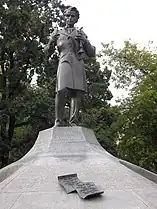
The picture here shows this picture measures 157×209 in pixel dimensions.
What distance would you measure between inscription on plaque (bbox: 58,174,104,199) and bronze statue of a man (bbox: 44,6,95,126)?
7.26 ft

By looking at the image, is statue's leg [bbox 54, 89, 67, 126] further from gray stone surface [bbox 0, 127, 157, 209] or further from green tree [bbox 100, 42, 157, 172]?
green tree [bbox 100, 42, 157, 172]

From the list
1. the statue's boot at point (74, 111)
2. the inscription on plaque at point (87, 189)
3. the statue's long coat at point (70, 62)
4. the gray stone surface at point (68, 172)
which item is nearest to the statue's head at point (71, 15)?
the statue's long coat at point (70, 62)

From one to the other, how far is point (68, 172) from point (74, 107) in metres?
2.17

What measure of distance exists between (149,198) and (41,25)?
42.6ft

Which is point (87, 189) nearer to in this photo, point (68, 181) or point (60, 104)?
point (68, 181)

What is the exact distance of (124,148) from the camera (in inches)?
721

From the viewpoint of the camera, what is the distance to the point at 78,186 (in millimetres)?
5984

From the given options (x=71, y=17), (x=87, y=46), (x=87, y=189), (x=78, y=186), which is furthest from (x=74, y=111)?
(x=87, y=189)

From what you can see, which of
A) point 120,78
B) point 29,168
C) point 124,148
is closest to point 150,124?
point 124,148

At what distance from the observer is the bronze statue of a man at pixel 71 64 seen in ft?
27.7

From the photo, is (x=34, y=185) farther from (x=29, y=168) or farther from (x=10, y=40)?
(x=10, y=40)

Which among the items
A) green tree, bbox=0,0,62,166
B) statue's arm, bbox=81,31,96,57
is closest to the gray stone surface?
statue's arm, bbox=81,31,96,57

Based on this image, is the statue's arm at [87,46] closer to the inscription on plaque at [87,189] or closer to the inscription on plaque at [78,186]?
the inscription on plaque at [78,186]

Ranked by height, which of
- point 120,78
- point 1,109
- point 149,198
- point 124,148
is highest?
point 120,78
